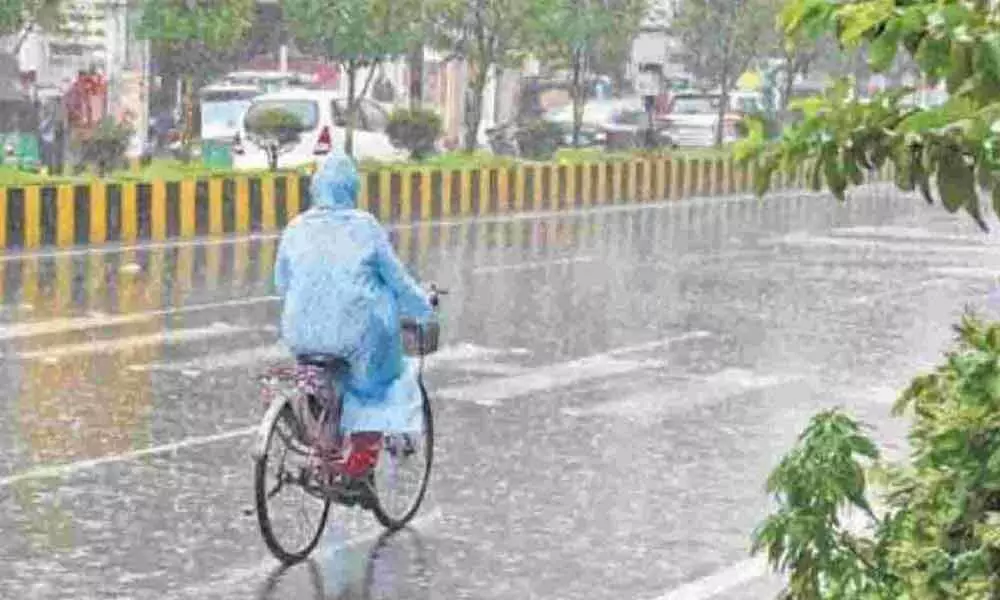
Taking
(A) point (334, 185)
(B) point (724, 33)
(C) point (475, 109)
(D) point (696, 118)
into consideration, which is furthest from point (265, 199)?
(D) point (696, 118)

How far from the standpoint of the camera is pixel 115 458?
10219 mm

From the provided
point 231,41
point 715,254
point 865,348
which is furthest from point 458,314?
point 231,41

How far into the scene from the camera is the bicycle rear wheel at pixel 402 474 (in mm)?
8961

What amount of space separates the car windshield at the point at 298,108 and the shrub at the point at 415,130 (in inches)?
39.0

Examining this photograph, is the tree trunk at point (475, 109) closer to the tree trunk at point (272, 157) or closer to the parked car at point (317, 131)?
the parked car at point (317, 131)

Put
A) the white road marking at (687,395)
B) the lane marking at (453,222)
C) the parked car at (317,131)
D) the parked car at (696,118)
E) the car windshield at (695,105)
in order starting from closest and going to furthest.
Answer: the white road marking at (687,395) → the lane marking at (453,222) → the parked car at (317,131) → the parked car at (696,118) → the car windshield at (695,105)

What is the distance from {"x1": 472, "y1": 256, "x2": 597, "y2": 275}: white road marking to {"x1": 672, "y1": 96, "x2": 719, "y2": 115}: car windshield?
2335 centimetres

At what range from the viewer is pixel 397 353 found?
8516 millimetres

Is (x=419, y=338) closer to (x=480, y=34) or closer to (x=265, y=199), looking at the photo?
(x=265, y=199)

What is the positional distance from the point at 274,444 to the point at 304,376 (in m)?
0.26

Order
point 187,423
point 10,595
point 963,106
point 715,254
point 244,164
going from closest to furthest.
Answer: point 963,106 → point 10,595 → point 187,423 → point 715,254 → point 244,164

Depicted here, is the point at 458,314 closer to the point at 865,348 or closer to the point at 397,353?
the point at 865,348

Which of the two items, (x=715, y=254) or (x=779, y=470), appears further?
(x=715, y=254)

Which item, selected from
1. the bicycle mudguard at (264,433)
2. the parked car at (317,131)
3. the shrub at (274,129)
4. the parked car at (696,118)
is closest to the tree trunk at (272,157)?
the shrub at (274,129)
